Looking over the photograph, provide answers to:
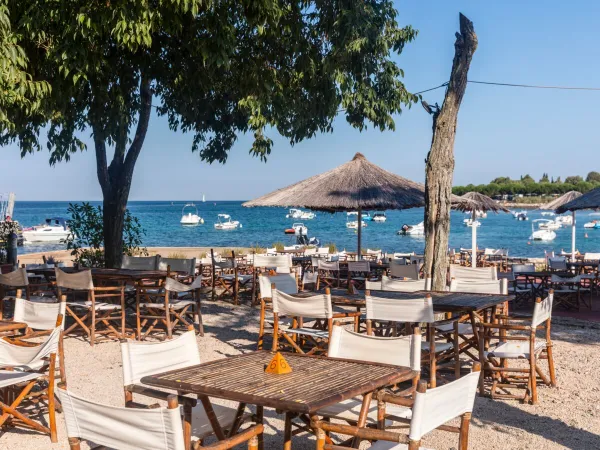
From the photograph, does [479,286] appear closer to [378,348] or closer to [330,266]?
[378,348]

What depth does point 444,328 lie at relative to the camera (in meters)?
6.72

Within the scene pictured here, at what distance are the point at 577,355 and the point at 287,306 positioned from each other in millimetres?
3470

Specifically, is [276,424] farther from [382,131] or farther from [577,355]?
[382,131]

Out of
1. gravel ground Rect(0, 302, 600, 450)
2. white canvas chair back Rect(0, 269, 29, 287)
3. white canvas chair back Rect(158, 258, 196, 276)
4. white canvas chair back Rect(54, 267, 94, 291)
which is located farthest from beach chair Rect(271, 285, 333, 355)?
white canvas chair back Rect(0, 269, 29, 287)

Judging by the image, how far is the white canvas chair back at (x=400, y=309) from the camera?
5.50 metres

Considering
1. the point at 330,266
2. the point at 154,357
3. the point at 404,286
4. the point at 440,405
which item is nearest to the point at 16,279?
the point at 404,286

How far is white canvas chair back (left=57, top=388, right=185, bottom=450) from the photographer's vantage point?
2.54 m

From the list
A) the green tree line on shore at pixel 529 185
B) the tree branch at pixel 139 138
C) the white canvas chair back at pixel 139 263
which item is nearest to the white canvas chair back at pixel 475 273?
the white canvas chair back at pixel 139 263

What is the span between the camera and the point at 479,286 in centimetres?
735

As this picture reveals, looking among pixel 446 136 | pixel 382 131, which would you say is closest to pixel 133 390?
pixel 446 136

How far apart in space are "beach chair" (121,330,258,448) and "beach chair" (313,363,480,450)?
777 millimetres

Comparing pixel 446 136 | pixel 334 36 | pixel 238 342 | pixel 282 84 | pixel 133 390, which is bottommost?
pixel 238 342

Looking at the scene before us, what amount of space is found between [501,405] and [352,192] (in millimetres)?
6901

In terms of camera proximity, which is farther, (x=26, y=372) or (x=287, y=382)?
(x=26, y=372)
